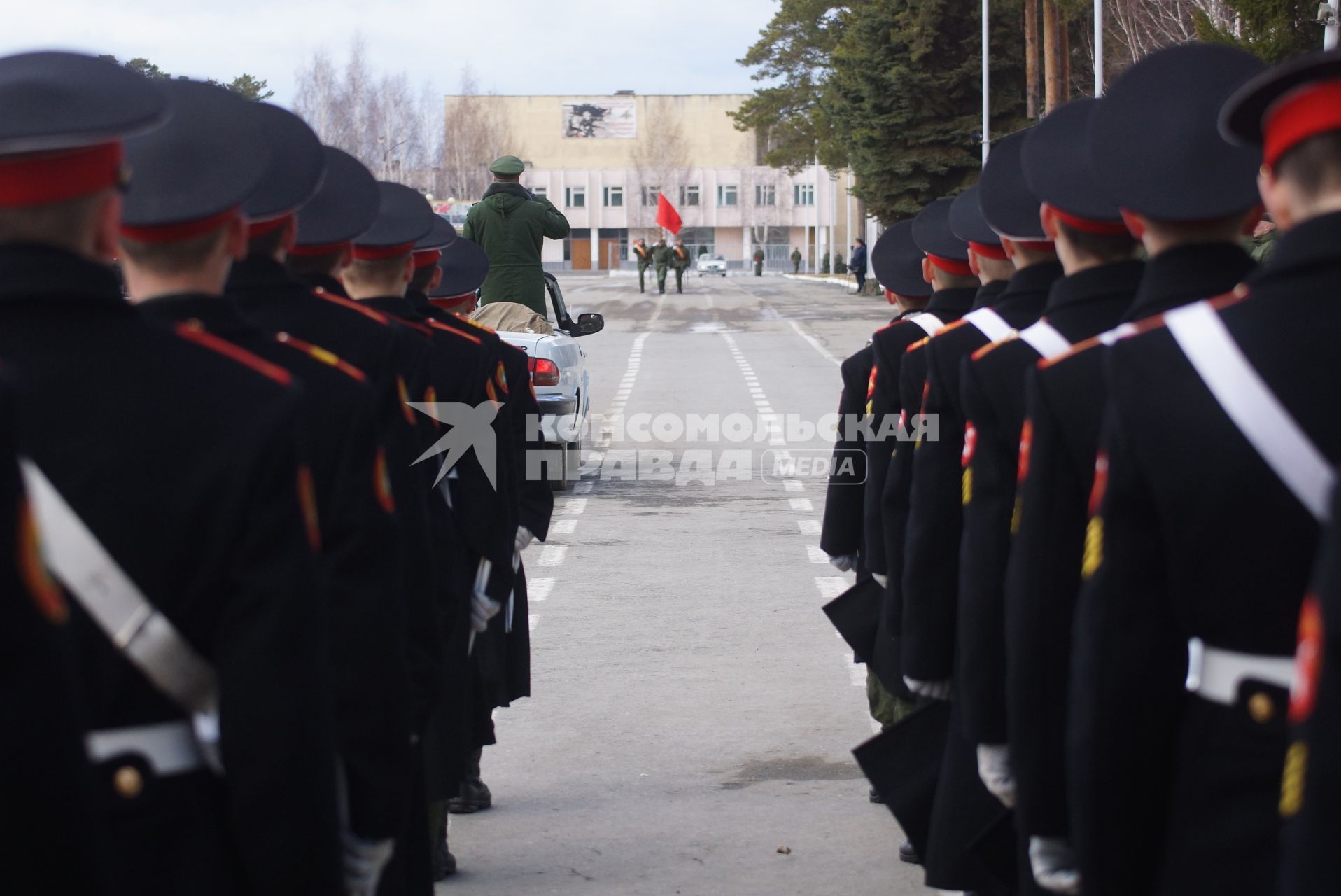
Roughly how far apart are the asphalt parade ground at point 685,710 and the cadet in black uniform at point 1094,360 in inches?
96.9

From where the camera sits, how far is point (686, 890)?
5527 mm

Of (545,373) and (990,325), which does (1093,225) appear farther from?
(545,373)

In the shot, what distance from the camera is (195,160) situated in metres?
2.89

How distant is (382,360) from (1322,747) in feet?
9.28

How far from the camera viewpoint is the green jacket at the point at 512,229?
11.0 metres

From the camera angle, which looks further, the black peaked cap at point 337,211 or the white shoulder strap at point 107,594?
the black peaked cap at point 337,211

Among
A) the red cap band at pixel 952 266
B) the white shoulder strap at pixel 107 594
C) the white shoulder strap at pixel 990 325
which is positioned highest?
the red cap band at pixel 952 266

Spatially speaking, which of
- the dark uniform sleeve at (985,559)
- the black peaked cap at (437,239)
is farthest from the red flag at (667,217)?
the dark uniform sleeve at (985,559)

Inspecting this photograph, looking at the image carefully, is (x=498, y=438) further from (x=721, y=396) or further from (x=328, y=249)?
(x=721, y=396)

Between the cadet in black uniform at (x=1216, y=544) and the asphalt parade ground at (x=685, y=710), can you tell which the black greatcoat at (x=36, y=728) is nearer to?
the cadet in black uniform at (x=1216, y=544)

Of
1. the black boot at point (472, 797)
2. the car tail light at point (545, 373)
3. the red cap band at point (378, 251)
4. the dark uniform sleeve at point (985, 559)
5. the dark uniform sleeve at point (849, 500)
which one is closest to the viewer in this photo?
the dark uniform sleeve at point (985, 559)

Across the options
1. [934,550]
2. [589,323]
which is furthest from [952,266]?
[589,323]

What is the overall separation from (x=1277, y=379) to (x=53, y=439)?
159 centimetres

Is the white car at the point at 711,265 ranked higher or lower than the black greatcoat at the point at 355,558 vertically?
lower
